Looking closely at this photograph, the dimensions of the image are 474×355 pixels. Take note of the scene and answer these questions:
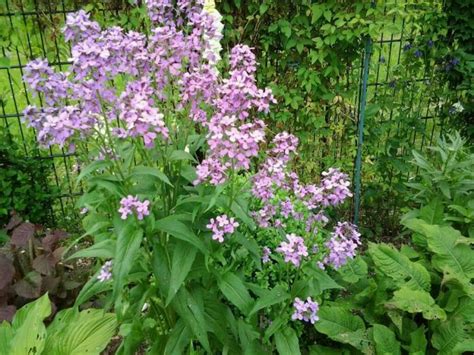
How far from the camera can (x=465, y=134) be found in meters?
4.29

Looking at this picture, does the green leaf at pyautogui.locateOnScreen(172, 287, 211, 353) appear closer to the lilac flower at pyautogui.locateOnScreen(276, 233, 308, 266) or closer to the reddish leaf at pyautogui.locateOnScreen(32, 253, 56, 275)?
the lilac flower at pyautogui.locateOnScreen(276, 233, 308, 266)

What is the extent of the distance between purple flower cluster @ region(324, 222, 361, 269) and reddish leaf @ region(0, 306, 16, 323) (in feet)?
6.09

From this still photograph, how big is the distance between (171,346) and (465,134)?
3.21 m

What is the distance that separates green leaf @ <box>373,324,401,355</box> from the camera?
97.2 inches

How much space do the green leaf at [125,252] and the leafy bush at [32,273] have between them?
58.9 inches

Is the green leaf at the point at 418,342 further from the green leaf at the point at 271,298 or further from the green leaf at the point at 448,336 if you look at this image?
the green leaf at the point at 271,298

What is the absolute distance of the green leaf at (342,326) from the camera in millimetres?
2523

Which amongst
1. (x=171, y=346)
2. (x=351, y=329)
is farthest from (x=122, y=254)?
(x=351, y=329)

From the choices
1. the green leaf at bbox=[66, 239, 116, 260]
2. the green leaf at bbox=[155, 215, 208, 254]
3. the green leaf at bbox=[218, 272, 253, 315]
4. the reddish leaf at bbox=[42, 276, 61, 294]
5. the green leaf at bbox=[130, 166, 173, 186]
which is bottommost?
the reddish leaf at bbox=[42, 276, 61, 294]

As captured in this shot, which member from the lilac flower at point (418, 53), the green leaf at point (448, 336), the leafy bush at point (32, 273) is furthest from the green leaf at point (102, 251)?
the lilac flower at point (418, 53)

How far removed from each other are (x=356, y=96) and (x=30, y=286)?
2775mm

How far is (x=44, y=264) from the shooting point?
3117 mm

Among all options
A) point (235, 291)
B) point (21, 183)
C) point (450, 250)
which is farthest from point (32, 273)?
point (450, 250)

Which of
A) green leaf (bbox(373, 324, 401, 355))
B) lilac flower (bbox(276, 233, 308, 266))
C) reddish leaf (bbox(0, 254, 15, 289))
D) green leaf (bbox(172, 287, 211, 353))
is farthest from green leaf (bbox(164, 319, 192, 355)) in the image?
reddish leaf (bbox(0, 254, 15, 289))
